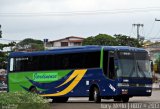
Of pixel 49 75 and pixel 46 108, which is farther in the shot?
pixel 49 75

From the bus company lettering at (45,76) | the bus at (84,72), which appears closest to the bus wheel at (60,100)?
the bus at (84,72)

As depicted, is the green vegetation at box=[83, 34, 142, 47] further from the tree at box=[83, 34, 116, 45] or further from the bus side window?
the bus side window

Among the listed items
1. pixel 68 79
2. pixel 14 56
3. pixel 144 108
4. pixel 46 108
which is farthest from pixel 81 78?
pixel 46 108

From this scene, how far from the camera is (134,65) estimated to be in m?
30.1

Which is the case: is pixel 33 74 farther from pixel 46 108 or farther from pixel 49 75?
pixel 46 108

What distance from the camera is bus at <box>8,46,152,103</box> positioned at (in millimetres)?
29828

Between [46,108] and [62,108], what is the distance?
5.38m

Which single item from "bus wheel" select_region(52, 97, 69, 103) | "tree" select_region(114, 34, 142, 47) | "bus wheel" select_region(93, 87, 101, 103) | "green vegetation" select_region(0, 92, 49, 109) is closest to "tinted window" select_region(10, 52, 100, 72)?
"bus wheel" select_region(93, 87, 101, 103)

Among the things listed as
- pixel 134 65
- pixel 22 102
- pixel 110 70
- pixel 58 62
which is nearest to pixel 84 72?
pixel 110 70

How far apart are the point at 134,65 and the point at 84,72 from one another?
3027mm

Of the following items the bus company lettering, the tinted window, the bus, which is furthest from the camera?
the bus company lettering

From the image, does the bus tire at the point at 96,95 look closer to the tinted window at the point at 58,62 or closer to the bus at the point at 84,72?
the bus at the point at 84,72

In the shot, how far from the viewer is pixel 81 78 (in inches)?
1261

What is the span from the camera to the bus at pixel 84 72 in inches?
1174
